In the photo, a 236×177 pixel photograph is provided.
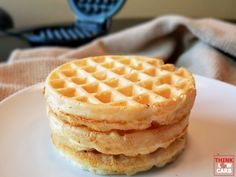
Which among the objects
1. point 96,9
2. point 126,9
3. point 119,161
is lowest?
point 126,9

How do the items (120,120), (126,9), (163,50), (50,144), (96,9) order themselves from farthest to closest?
(126,9) → (96,9) → (163,50) → (50,144) → (120,120)

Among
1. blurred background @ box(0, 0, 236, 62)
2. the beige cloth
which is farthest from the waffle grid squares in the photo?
blurred background @ box(0, 0, 236, 62)

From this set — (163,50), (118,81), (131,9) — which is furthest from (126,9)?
(118,81)

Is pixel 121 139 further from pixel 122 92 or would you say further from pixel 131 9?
pixel 131 9

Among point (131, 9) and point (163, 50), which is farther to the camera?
point (131, 9)

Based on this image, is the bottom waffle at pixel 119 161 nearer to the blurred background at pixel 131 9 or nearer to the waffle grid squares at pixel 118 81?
the waffle grid squares at pixel 118 81

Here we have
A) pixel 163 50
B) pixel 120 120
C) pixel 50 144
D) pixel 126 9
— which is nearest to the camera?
pixel 120 120

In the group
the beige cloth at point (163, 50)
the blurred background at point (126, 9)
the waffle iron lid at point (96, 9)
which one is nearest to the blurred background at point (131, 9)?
the blurred background at point (126, 9)
